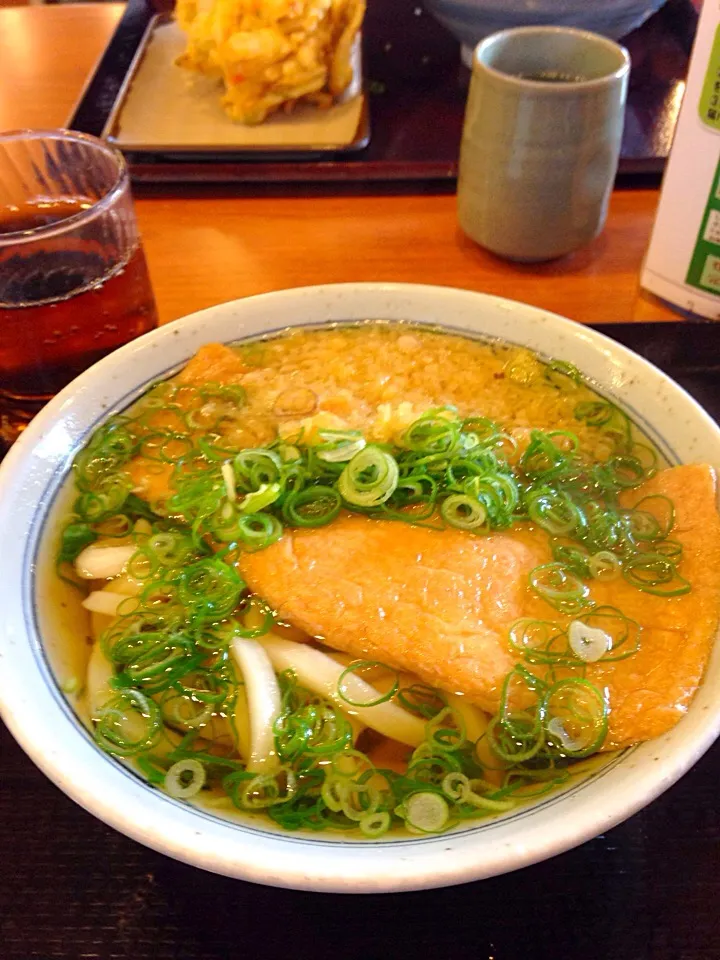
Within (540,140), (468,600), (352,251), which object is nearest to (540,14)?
(540,140)

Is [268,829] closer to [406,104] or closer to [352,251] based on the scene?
[352,251]

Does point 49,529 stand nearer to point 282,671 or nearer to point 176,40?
point 282,671

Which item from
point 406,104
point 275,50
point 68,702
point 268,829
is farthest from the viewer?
point 406,104

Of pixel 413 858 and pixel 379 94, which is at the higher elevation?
pixel 379 94

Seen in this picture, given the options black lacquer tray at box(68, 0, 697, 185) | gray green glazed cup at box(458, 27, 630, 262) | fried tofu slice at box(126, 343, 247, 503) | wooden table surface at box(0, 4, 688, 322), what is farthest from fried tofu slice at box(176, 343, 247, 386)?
black lacquer tray at box(68, 0, 697, 185)

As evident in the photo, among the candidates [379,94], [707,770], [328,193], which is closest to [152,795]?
[707,770]

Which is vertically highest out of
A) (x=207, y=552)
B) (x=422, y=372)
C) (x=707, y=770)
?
(x=422, y=372)
